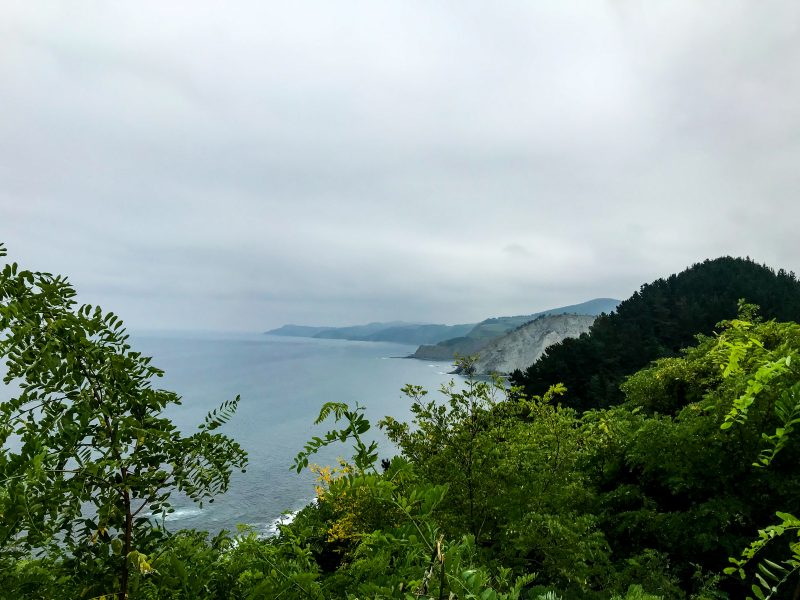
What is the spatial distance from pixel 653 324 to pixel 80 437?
6567 cm

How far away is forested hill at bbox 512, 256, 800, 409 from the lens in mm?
42750

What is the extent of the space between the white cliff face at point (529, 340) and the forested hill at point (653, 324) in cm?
6431

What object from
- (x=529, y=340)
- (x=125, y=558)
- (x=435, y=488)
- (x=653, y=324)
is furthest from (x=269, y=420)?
(x=529, y=340)

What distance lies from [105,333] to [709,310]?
65.1 meters

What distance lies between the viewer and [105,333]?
288 cm

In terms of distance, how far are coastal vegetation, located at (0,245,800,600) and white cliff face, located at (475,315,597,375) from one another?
418 feet

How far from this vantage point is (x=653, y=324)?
57.3 m

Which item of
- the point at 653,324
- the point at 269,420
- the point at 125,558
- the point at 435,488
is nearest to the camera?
the point at 435,488

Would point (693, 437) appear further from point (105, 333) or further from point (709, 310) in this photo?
point (709, 310)

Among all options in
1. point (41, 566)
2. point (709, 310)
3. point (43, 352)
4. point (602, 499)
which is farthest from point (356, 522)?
point (709, 310)

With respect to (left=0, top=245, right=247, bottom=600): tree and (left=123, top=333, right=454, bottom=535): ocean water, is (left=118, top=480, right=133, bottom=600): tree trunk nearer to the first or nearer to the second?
(left=0, top=245, right=247, bottom=600): tree

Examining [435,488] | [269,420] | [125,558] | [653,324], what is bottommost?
[269,420]

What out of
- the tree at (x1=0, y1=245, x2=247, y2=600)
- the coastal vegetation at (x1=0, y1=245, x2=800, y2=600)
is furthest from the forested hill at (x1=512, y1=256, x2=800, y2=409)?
the tree at (x1=0, y1=245, x2=247, y2=600)

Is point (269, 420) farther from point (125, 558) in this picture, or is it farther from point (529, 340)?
point (529, 340)
